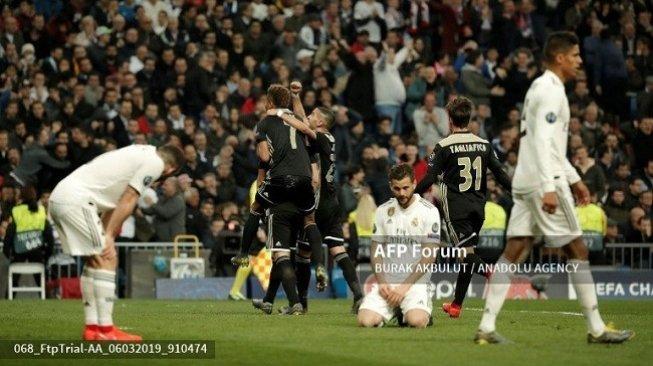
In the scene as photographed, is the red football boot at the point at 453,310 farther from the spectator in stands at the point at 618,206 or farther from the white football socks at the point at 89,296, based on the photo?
the spectator in stands at the point at 618,206

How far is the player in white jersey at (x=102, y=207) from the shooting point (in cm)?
1231

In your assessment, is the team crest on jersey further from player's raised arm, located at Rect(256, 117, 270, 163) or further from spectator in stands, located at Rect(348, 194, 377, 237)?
spectator in stands, located at Rect(348, 194, 377, 237)

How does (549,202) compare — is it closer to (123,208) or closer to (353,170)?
(123,208)

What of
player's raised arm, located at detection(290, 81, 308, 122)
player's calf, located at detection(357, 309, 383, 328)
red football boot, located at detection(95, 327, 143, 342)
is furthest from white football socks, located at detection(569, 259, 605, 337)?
player's raised arm, located at detection(290, 81, 308, 122)

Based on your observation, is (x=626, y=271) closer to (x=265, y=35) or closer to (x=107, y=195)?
(x=265, y=35)

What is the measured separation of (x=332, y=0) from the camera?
31.3m

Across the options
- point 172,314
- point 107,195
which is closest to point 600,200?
point 172,314

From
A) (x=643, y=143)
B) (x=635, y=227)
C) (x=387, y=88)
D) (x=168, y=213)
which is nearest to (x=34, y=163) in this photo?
(x=168, y=213)

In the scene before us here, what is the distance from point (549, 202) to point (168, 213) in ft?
49.5

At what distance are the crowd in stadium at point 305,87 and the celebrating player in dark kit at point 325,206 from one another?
25.5 ft

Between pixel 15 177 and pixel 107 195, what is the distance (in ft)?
44.4

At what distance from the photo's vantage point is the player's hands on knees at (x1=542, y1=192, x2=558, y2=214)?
11.6m

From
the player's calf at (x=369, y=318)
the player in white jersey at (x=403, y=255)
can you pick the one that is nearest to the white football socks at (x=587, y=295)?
the player in white jersey at (x=403, y=255)

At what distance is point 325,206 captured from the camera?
17.7 m
